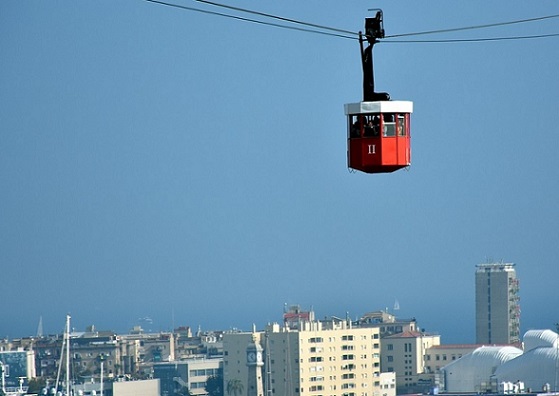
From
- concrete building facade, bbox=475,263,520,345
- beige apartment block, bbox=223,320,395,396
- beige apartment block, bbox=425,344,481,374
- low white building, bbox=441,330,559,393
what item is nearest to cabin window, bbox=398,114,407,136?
low white building, bbox=441,330,559,393

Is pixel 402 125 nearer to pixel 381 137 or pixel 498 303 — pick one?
pixel 381 137

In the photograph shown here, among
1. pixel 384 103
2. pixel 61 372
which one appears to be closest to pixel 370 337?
pixel 61 372

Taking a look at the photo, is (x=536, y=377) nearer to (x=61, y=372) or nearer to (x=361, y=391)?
(x=361, y=391)

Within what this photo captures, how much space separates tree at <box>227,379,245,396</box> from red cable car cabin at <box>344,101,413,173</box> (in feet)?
228

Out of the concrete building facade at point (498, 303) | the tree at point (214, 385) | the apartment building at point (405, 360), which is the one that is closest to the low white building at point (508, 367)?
the apartment building at point (405, 360)

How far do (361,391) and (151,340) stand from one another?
24941mm

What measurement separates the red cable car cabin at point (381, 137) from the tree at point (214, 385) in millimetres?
72358

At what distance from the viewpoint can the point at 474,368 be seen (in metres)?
92.8

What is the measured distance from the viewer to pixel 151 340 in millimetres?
109375

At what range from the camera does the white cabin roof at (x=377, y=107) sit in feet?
60.4

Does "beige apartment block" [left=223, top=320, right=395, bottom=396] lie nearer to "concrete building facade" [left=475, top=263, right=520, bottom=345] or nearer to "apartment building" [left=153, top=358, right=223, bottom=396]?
"apartment building" [left=153, top=358, right=223, bottom=396]

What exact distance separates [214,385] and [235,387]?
3.61m

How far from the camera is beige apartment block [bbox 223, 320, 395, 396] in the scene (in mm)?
85750

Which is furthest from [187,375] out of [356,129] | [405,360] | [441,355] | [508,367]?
[356,129]
